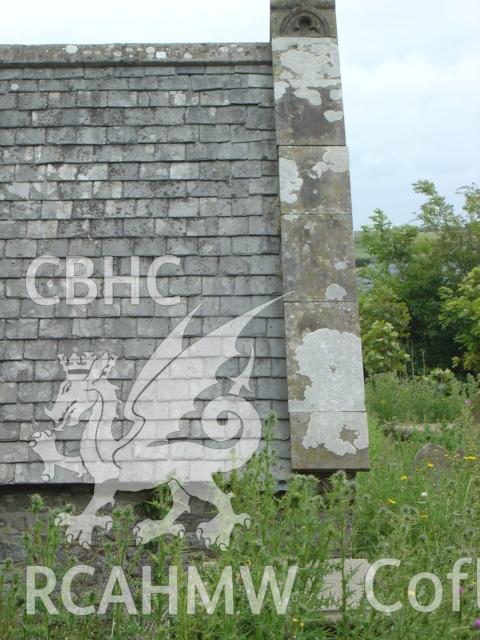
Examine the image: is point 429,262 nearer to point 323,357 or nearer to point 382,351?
point 382,351

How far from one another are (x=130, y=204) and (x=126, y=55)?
1.31 m

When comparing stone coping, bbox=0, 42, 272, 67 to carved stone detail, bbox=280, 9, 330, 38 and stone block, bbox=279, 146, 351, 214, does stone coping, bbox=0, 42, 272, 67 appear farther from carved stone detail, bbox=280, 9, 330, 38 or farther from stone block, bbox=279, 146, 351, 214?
stone block, bbox=279, 146, 351, 214

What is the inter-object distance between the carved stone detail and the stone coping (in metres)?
0.20

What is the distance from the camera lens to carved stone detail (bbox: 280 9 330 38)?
5.93 m

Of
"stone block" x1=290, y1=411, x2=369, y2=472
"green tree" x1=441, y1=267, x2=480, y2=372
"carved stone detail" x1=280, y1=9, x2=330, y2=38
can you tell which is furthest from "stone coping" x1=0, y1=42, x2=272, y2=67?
"green tree" x1=441, y1=267, x2=480, y2=372

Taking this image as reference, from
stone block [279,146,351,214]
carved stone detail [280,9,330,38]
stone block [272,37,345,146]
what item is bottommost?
stone block [279,146,351,214]

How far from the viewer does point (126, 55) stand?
5984 mm

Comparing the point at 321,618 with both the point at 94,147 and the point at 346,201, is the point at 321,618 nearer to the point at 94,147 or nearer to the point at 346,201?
the point at 346,201

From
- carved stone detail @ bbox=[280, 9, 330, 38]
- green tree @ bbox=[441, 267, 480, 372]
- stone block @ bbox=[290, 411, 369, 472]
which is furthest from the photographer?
green tree @ bbox=[441, 267, 480, 372]

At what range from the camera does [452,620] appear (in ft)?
11.7

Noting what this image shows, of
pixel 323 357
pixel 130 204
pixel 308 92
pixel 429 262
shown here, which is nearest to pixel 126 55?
pixel 130 204

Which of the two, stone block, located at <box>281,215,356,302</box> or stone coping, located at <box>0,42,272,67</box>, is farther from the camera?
stone coping, located at <box>0,42,272,67</box>

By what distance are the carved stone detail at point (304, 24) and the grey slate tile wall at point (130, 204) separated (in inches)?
11.0

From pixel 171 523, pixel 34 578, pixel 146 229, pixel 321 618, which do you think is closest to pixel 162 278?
pixel 146 229
